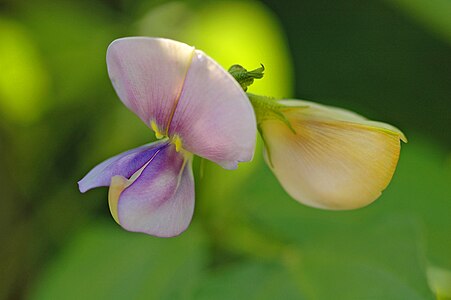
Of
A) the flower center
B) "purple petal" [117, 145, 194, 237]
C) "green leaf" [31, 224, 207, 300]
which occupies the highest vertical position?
the flower center

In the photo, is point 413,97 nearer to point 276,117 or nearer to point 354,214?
point 354,214

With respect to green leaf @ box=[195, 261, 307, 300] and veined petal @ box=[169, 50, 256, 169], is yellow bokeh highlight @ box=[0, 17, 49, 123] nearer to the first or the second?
green leaf @ box=[195, 261, 307, 300]

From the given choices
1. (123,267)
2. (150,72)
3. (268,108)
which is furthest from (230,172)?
(150,72)

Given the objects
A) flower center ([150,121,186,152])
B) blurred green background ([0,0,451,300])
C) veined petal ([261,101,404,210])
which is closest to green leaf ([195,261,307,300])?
blurred green background ([0,0,451,300])

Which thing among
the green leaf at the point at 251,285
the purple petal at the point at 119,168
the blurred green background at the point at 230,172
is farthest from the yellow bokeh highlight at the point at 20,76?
the purple petal at the point at 119,168

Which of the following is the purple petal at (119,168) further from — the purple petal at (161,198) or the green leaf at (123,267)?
the green leaf at (123,267)

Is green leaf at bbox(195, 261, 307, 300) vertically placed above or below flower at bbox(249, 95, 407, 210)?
below

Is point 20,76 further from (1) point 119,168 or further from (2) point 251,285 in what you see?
(1) point 119,168
